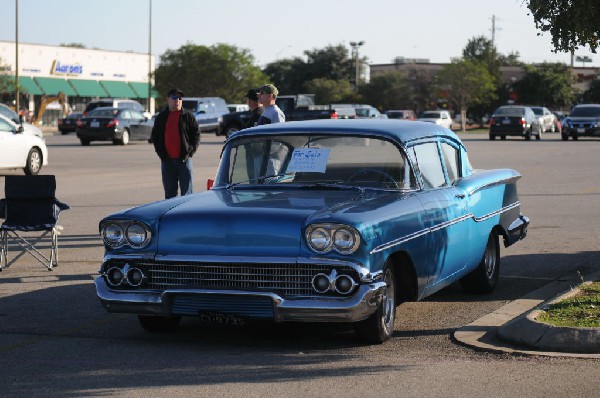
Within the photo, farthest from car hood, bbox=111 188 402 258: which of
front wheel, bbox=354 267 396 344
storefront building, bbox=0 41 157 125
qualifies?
storefront building, bbox=0 41 157 125

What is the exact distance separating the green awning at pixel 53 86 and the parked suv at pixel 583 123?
1721 inches

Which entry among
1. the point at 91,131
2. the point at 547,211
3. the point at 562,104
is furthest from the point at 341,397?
the point at 562,104

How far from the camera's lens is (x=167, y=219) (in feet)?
25.7

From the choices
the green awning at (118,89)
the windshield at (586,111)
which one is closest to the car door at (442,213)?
the windshield at (586,111)

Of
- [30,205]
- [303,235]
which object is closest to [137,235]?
[303,235]

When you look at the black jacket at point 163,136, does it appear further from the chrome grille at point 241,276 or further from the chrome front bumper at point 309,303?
the chrome front bumper at point 309,303

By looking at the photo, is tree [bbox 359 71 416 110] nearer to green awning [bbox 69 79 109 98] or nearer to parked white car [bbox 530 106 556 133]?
green awning [bbox 69 79 109 98]

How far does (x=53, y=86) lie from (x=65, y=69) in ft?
9.14

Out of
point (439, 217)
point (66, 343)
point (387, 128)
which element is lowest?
point (66, 343)

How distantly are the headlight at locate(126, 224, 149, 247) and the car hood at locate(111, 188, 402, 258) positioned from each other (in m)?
0.06

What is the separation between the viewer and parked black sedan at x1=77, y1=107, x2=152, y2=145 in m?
44.2

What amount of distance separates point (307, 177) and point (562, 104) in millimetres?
104618

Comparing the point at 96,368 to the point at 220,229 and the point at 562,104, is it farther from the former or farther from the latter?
the point at 562,104

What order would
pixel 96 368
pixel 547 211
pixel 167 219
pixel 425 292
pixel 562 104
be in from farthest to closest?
pixel 562 104, pixel 547 211, pixel 425 292, pixel 167 219, pixel 96 368
